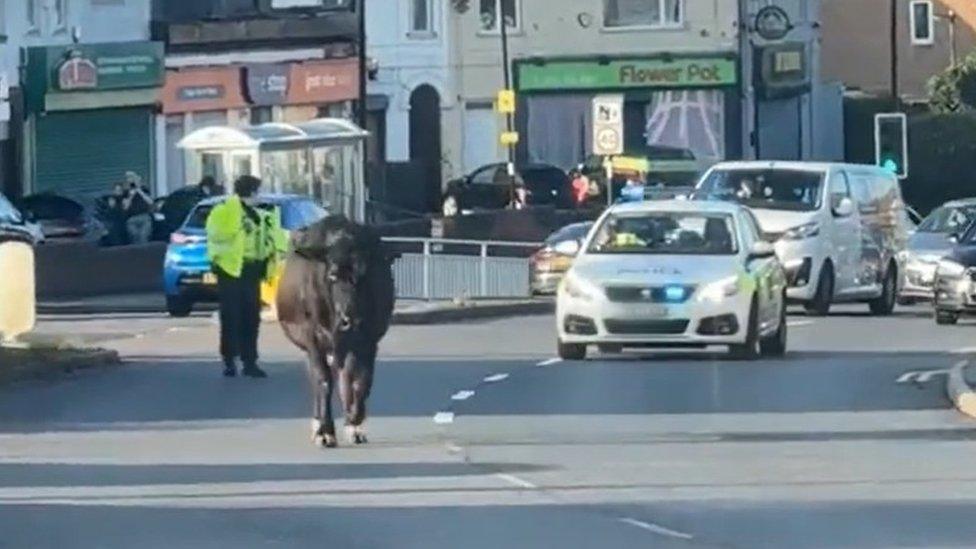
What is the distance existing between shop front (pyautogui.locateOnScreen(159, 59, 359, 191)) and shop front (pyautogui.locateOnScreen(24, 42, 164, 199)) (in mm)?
847

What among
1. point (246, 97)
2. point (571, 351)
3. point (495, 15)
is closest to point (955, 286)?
point (571, 351)

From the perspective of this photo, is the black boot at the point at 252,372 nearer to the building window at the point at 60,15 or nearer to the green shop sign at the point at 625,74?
the building window at the point at 60,15

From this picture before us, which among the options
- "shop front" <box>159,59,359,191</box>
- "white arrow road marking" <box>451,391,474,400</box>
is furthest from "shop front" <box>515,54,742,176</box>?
"white arrow road marking" <box>451,391,474,400</box>

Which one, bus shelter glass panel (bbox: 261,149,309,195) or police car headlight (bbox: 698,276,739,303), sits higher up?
bus shelter glass panel (bbox: 261,149,309,195)

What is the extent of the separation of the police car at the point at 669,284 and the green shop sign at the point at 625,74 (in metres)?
43.7

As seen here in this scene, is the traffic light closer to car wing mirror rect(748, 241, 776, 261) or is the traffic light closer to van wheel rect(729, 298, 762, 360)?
car wing mirror rect(748, 241, 776, 261)

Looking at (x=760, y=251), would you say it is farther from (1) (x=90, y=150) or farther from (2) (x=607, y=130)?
(1) (x=90, y=150)

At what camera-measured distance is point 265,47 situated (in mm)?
61875

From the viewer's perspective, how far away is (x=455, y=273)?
43.9m

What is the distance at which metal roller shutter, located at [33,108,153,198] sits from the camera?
54344 millimetres

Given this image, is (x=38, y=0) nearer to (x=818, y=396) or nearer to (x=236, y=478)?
(x=818, y=396)

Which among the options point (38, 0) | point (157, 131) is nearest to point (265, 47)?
point (157, 131)

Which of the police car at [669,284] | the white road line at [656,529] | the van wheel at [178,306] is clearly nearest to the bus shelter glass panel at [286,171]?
the van wheel at [178,306]

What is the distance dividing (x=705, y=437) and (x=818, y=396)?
3.81m
